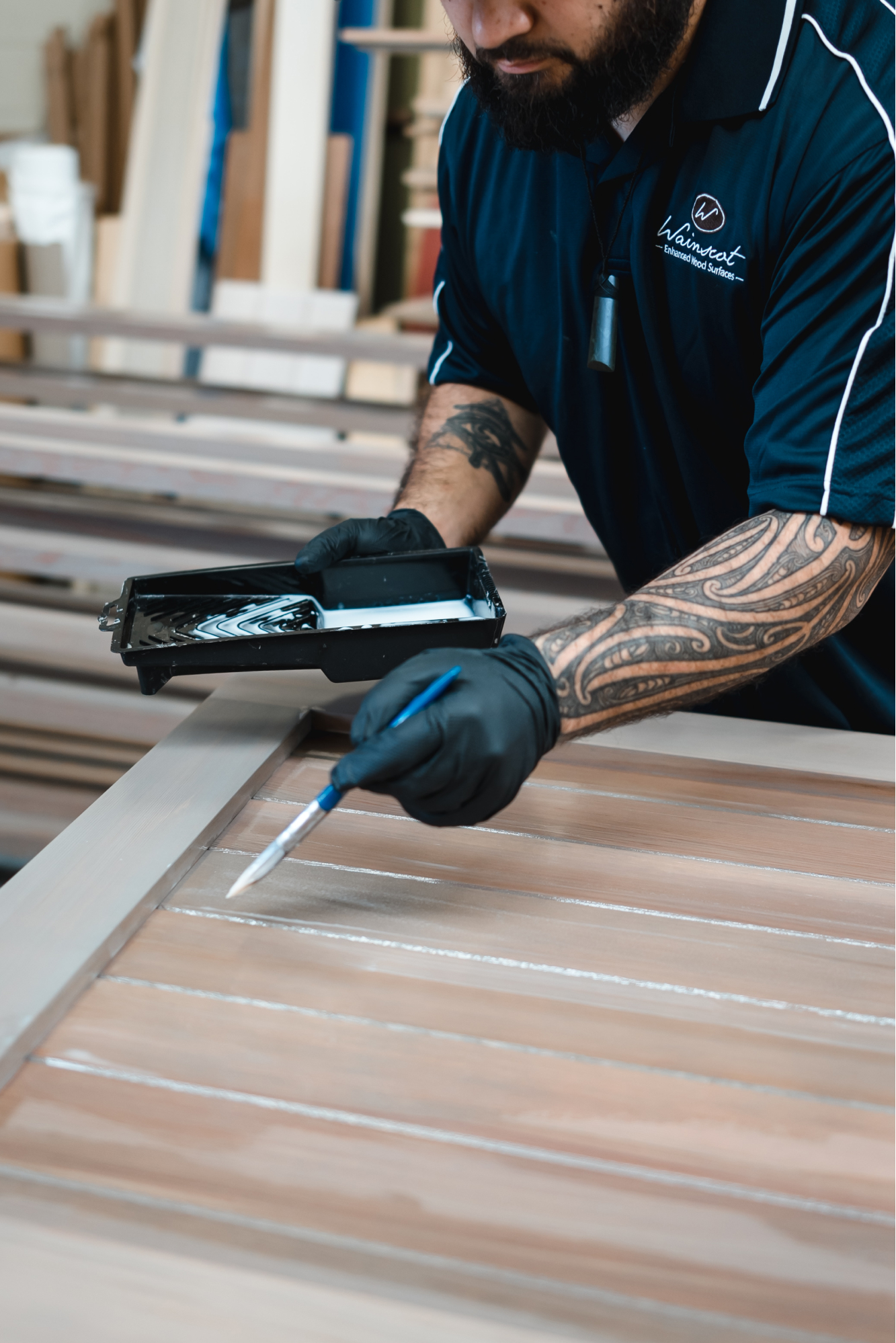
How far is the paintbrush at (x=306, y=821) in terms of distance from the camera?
0.92m

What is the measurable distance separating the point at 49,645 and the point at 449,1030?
6.59 ft

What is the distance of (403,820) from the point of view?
1080mm

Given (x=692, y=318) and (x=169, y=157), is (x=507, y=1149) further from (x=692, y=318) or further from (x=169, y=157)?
(x=169, y=157)

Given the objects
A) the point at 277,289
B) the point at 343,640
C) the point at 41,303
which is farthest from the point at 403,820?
the point at 277,289

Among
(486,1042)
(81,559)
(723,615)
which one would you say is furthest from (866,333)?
(81,559)

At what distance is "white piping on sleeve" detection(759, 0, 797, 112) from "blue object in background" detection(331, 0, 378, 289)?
2.86 meters

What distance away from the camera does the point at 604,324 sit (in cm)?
138

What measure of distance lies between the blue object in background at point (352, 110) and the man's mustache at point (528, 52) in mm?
2808

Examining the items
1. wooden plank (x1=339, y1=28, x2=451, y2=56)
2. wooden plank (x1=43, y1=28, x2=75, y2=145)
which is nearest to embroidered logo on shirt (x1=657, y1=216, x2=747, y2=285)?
wooden plank (x1=339, y1=28, x2=451, y2=56)

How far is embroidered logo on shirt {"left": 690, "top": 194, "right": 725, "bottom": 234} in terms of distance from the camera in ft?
4.12

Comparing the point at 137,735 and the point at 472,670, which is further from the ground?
the point at 472,670

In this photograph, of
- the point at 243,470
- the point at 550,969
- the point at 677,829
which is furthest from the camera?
the point at 243,470

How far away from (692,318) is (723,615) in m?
0.40

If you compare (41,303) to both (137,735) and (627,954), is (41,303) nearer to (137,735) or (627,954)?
(137,735)
